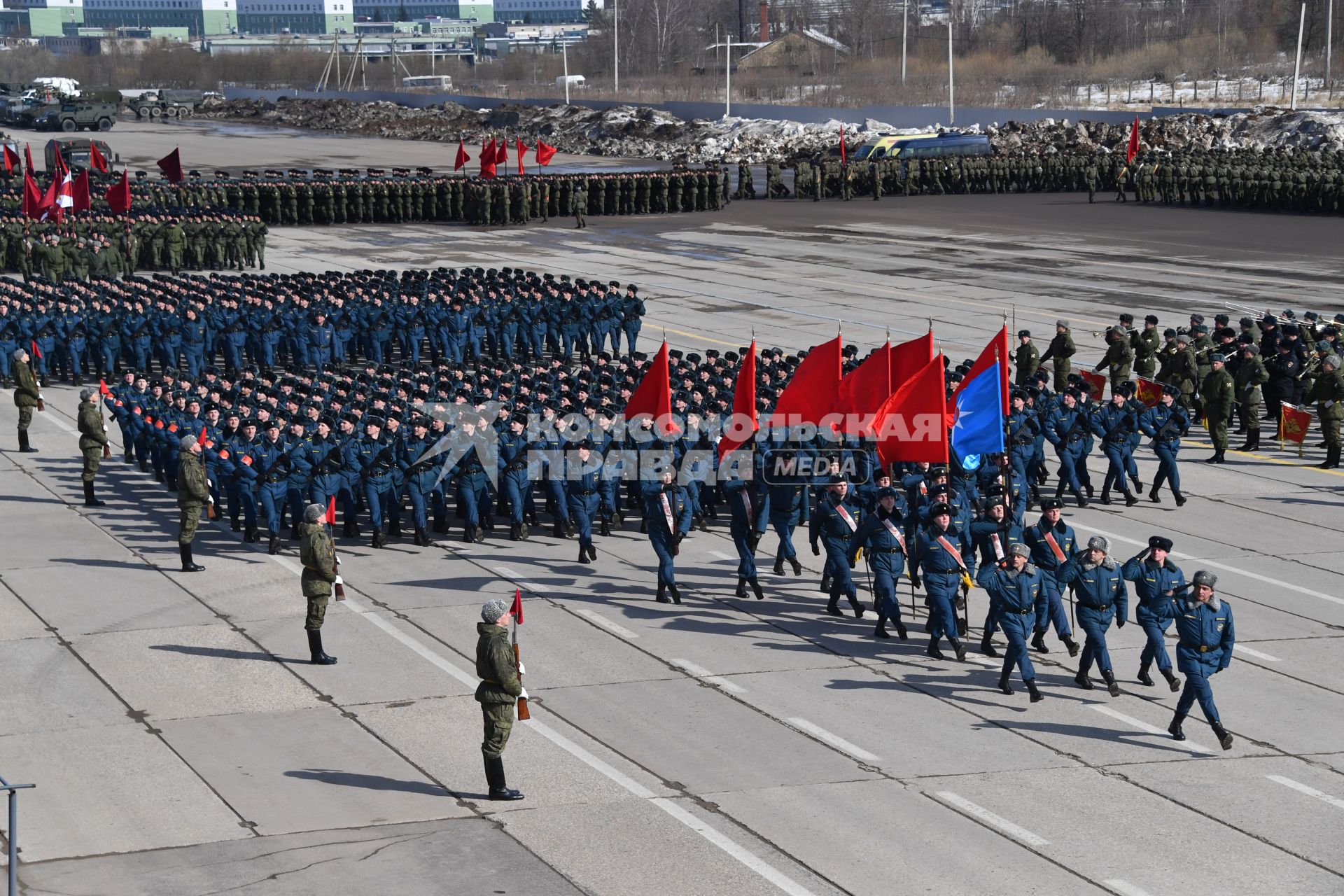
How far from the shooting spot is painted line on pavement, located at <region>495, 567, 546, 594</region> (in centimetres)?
1555

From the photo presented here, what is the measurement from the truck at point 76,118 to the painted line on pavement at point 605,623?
250ft

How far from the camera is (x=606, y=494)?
56.4 ft

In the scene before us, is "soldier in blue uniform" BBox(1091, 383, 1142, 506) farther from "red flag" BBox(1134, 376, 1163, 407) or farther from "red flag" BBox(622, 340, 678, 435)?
"red flag" BBox(622, 340, 678, 435)

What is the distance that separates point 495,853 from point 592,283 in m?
19.3

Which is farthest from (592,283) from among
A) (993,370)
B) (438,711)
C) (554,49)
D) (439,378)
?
(554,49)

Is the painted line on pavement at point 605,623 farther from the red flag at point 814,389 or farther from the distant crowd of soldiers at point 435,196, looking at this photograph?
the distant crowd of soldiers at point 435,196

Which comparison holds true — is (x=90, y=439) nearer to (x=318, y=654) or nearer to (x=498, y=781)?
(x=318, y=654)

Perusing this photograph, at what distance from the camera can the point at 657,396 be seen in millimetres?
15883

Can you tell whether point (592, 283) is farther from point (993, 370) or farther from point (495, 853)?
point (495, 853)

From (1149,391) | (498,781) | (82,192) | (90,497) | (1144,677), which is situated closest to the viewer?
(498,781)

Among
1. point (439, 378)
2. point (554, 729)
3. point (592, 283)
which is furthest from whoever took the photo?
point (592, 283)

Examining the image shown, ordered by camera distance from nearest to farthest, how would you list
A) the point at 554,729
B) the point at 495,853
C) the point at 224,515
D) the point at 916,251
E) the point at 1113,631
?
the point at 495,853
the point at 554,729
the point at 1113,631
the point at 224,515
the point at 916,251

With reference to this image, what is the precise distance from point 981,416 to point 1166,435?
3.80m

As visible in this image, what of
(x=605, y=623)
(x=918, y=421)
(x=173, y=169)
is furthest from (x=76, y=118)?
(x=918, y=421)
